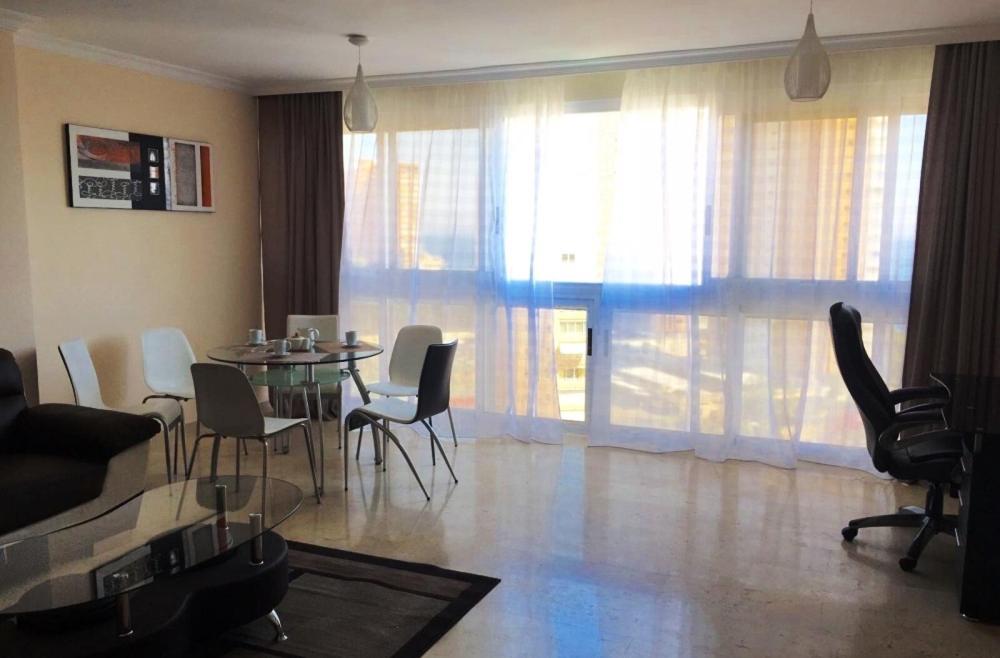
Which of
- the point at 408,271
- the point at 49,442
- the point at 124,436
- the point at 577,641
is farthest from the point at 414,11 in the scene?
the point at 577,641

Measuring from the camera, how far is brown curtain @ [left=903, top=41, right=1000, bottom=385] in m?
4.09

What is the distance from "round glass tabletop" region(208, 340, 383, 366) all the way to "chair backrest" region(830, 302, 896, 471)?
2355 mm

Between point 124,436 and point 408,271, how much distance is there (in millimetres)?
2418

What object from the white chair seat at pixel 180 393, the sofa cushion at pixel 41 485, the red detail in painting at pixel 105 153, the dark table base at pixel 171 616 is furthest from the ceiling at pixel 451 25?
the dark table base at pixel 171 616

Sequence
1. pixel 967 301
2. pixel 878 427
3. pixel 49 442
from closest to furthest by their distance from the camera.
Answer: pixel 878 427 → pixel 49 442 → pixel 967 301

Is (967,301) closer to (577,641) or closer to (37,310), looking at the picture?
(577,641)

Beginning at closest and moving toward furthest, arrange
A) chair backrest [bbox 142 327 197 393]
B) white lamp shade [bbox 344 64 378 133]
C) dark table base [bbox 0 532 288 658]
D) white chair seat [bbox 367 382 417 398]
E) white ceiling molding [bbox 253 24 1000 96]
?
dark table base [bbox 0 532 288 658]
white lamp shade [bbox 344 64 378 133]
white ceiling molding [bbox 253 24 1000 96]
chair backrest [bbox 142 327 197 393]
white chair seat [bbox 367 382 417 398]

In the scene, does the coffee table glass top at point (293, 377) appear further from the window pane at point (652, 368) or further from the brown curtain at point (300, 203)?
the window pane at point (652, 368)

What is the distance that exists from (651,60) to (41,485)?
3937 mm

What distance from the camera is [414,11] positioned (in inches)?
150

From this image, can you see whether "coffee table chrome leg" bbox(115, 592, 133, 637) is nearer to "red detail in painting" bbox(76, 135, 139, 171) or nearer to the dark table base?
the dark table base

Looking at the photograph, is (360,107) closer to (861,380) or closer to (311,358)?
(311,358)

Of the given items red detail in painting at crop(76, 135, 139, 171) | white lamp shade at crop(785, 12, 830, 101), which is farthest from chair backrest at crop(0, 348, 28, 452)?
white lamp shade at crop(785, 12, 830, 101)

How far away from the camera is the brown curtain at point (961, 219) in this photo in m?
4.09
